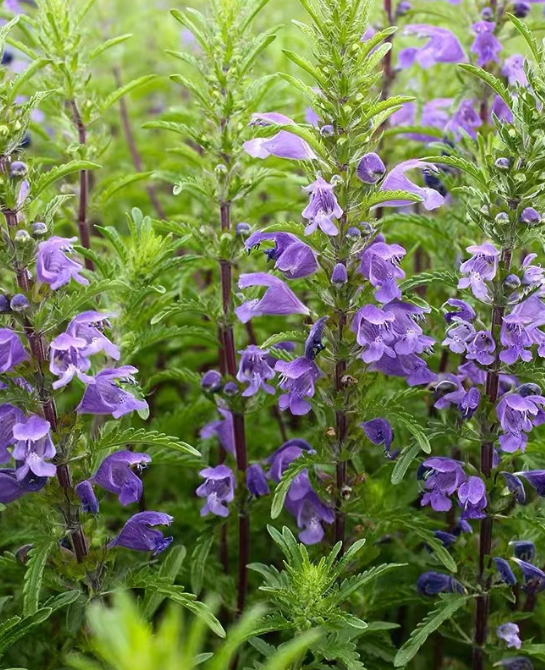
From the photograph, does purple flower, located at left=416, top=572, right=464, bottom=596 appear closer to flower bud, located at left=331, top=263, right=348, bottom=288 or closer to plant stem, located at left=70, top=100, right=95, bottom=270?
flower bud, located at left=331, top=263, right=348, bottom=288

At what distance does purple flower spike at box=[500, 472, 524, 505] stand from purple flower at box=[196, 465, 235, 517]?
1.10 metres

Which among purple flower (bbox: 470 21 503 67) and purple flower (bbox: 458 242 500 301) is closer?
purple flower (bbox: 458 242 500 301)

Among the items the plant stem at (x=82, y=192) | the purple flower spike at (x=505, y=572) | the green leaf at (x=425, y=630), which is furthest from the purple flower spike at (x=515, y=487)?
the plant stem at (x=82, y=192)

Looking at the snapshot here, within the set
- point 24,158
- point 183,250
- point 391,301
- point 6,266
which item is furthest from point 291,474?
point 183,250

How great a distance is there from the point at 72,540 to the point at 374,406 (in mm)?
1183

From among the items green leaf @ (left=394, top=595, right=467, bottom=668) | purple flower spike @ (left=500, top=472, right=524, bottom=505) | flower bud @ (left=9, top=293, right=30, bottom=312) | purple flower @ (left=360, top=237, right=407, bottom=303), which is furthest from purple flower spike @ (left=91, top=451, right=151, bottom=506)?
purple flower spike @ (left=500, top=472, right=524, bottom=505)

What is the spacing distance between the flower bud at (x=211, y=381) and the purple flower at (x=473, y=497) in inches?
43.9

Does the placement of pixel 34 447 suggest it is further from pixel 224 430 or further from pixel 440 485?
pixel 440 485

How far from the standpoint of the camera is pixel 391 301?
9.15 feet

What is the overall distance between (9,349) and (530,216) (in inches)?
69.3

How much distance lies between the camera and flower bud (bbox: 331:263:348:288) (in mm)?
2631

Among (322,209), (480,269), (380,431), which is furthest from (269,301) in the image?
(480,269)

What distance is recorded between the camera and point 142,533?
9.41ft

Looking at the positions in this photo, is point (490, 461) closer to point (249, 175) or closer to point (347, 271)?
point (347, 271)
